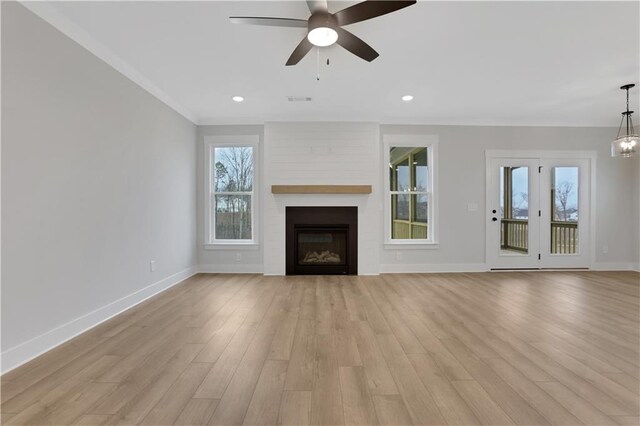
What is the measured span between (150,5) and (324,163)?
10.7 feet

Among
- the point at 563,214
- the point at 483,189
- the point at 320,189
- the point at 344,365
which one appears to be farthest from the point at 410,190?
the point at 344,365

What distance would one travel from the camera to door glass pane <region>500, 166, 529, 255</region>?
5445 millimetres

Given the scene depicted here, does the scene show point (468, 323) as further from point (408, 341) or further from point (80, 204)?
point (80, 204)

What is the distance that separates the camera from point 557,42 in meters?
2.85

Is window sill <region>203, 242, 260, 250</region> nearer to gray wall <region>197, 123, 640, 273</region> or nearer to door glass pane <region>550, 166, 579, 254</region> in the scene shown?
gray wall <region>197, 123, 640, 273</region>

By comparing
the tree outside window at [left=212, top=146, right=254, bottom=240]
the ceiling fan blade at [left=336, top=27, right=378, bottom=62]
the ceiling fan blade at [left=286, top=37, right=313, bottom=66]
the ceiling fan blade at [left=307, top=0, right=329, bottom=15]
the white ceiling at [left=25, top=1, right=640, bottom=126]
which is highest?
the white ceiling at [left=25, top=1, right=640, bottom=126]

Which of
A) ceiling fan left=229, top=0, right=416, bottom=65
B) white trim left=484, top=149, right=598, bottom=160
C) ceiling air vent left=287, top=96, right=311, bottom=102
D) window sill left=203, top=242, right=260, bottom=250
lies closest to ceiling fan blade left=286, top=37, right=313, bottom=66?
ceiling fan left=229, top=0, right=416, bottom=65

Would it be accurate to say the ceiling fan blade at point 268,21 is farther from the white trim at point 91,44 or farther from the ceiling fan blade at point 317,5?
the white trim at point 91,44

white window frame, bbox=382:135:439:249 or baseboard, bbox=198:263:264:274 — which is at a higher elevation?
white window frame, bbox=382:135:439:249

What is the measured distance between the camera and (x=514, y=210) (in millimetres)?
5453

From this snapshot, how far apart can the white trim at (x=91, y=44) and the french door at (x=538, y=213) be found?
551cm

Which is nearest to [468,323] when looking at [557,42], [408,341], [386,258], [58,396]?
[408,341]

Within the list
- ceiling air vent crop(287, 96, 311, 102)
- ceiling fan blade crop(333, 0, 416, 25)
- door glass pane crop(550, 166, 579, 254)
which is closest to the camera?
ceiling fan blade crop(333, 0, 416, 25)

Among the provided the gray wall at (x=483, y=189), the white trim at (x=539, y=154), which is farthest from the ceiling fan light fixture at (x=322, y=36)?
the white trim at (x=539, y=154)
